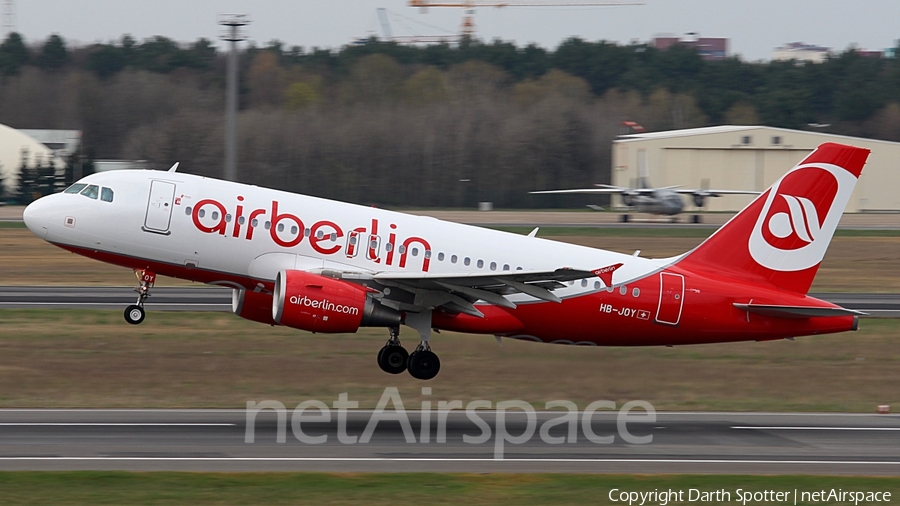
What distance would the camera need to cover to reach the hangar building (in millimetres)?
101500

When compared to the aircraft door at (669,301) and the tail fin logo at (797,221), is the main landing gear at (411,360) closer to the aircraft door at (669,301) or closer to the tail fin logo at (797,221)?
the aircraft door at (669,301)

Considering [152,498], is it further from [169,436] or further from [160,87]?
[160,87]

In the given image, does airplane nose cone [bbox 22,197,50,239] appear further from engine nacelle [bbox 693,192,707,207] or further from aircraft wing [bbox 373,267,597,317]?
engine nacelle [bbox 693,192,707,207]

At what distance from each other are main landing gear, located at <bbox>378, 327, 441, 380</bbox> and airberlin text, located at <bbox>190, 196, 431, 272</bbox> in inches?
75.4

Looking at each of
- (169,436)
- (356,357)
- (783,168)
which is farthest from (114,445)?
(783,168)

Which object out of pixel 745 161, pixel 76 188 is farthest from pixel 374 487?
pixel 745 161

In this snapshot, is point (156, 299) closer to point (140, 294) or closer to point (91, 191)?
point (140, 294)

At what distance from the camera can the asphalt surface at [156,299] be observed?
38.5m

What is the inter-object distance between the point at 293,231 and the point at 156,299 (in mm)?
17678

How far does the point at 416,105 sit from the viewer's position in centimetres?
11012

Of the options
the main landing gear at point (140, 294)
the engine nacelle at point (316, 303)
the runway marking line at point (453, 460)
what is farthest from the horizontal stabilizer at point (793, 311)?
the main landing gear at point (140, 294)

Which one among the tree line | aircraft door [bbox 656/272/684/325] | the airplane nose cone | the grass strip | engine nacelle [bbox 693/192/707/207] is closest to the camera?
the grass strip

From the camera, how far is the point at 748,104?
466 feet

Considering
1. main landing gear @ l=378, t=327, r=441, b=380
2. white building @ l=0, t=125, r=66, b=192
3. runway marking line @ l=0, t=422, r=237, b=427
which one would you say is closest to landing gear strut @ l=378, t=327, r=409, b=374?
main landing gear @ l=378, t=327, r=441, b=380
